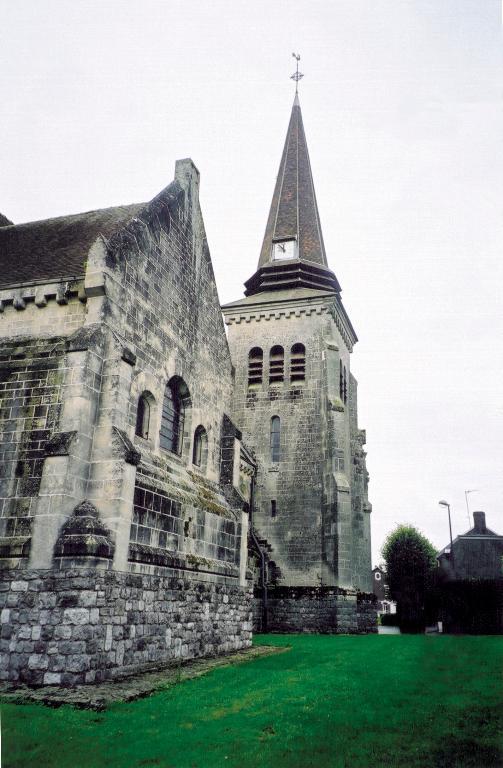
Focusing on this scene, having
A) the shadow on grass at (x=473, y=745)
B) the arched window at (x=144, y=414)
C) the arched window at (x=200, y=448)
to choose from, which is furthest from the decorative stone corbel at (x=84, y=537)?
the shadow on grass at (x=473, y=745)

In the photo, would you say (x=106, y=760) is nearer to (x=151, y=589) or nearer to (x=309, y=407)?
(x=151, y=589)

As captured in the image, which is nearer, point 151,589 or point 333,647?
point 151,589

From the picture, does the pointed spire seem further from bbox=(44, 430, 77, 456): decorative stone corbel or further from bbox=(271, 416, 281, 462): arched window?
bbox=(44, 430, 77, 456): decorative stone corbel

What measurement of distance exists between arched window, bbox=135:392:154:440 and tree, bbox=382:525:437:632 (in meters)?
25.6

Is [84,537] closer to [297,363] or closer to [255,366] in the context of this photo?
[297,363]

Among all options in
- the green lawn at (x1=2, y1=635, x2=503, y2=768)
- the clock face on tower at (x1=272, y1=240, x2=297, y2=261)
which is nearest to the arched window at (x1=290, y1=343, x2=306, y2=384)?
the clock face on tower at (x1=272, y1=240, x2=297, y2=261)

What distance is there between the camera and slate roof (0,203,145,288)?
15805 millimetres

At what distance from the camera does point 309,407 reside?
3139 centimetres

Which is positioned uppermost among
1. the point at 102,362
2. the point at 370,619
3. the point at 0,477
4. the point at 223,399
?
the point at 223,399

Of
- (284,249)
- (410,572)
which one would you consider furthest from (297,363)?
(410,572)

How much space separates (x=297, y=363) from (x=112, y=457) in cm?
2034

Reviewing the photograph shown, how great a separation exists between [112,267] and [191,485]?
21.2ft

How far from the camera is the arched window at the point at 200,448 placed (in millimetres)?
19203

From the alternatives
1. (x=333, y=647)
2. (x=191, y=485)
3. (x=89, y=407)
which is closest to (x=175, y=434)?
(x=191, y=485)
